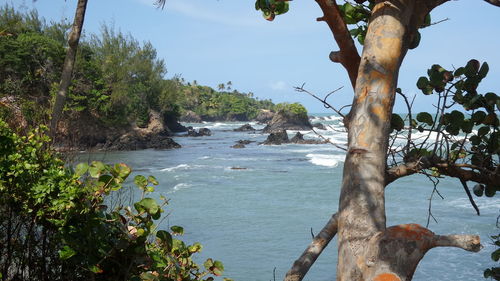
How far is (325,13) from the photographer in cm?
159

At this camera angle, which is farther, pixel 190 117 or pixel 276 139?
pixel 190 117

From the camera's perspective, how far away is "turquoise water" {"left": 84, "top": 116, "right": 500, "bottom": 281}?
10.9 m

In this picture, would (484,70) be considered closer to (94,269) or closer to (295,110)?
(94,269)

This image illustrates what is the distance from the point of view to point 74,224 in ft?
6.91

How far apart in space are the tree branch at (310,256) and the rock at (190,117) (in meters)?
88.6

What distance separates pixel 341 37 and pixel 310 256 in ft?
2.44

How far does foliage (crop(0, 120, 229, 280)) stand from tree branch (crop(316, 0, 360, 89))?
45.2 inches

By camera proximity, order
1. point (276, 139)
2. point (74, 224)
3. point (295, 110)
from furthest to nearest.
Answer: point (295, 110) < point (276, 139) < point (74, 224)

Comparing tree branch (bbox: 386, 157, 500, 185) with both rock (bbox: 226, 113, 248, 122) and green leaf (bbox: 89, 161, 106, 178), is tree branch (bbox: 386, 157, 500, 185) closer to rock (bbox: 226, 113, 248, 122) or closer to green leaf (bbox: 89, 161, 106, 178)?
green leaf (bbox: 89, 161, 106, 178)

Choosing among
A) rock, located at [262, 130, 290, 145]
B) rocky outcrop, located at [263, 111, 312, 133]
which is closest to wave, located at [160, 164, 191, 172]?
rock, located at [262, 130, 290, 145]

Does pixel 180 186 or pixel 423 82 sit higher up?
pixel 423 82

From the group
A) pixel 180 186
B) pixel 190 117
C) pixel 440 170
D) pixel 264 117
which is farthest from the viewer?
pixel 264 117

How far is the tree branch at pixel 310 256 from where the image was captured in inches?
61.6

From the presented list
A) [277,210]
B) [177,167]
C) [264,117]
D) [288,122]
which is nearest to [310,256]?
[277,210]
